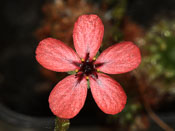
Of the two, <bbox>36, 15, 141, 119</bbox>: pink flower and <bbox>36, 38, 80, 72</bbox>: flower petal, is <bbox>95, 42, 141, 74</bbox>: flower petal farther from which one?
<bbox>36, 38, 80, 72</bbox>: flower petal

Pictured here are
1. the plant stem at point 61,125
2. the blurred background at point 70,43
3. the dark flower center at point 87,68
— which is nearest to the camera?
the plant stem at point 61,125

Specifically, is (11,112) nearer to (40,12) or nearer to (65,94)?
(40,12)

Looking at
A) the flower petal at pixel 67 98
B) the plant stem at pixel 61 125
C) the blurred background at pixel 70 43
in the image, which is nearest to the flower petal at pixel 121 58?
the flower petal at pixel 67 98

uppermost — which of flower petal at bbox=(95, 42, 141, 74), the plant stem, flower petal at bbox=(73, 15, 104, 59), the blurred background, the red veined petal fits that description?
the blurred background

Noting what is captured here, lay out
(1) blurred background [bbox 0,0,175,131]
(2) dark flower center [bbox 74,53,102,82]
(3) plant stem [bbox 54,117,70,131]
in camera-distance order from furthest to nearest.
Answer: (1) blurred background [bbox 0,0,175,131], (2) dark flower center [bbox 74,53,102,82], (3) plant stem [bbox 54,117,70,131]

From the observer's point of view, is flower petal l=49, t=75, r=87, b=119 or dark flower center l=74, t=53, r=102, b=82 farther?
dark flower center l=74, t=53, r=102, b=82

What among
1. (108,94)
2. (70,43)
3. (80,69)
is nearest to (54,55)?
(80,69)

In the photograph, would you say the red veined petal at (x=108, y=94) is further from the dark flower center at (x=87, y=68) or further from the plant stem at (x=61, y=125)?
the plant stem at (x=61, y=125)

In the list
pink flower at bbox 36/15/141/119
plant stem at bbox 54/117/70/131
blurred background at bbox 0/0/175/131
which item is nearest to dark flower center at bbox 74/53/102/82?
pink flower at bbox 36/15/141/119
